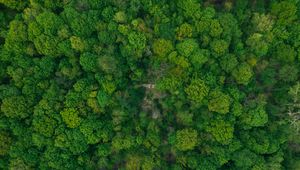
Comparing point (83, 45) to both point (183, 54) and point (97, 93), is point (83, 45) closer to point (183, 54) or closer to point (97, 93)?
point (97, 93)

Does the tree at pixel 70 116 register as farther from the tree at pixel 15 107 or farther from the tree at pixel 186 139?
the tree at pixel 186 139

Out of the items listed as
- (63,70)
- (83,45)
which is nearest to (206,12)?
(83,45)

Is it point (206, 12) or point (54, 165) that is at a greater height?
point (206, 12)

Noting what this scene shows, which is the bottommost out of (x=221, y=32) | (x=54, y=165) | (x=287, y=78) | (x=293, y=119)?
(x=54, y=165)

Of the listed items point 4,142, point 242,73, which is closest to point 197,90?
point 242,73

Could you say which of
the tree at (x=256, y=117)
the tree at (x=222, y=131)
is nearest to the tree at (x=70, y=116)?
the tree at (x=222, y=131)

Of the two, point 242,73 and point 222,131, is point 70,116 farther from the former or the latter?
point 242,73

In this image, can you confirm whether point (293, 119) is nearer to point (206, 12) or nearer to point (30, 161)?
point (206, 12)
